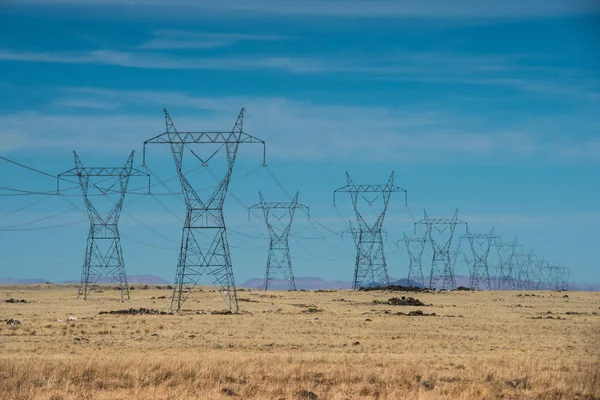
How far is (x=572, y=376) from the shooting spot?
34.5m

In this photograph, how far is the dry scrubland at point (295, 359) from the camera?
33.1 meters

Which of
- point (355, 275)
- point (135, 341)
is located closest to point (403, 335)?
point (135, 341)

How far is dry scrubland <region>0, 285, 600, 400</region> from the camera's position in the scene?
33.1 m

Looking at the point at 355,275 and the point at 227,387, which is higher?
the point at 355,275

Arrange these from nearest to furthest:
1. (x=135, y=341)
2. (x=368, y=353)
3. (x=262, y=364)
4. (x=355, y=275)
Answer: (x=262, y=364)
(x=368, y=353)
(x=135, y=341)
(x=355, y=275)

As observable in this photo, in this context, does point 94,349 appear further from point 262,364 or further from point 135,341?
point 262,364

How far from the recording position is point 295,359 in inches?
1559

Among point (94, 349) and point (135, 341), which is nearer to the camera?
point (94, 349)

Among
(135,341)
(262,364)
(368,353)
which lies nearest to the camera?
(262,364)

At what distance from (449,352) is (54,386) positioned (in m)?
20.7

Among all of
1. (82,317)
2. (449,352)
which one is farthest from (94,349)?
(82,317)

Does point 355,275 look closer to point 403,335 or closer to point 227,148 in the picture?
point 227,148

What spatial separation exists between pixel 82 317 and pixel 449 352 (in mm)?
35168

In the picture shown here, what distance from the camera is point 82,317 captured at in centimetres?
7038
